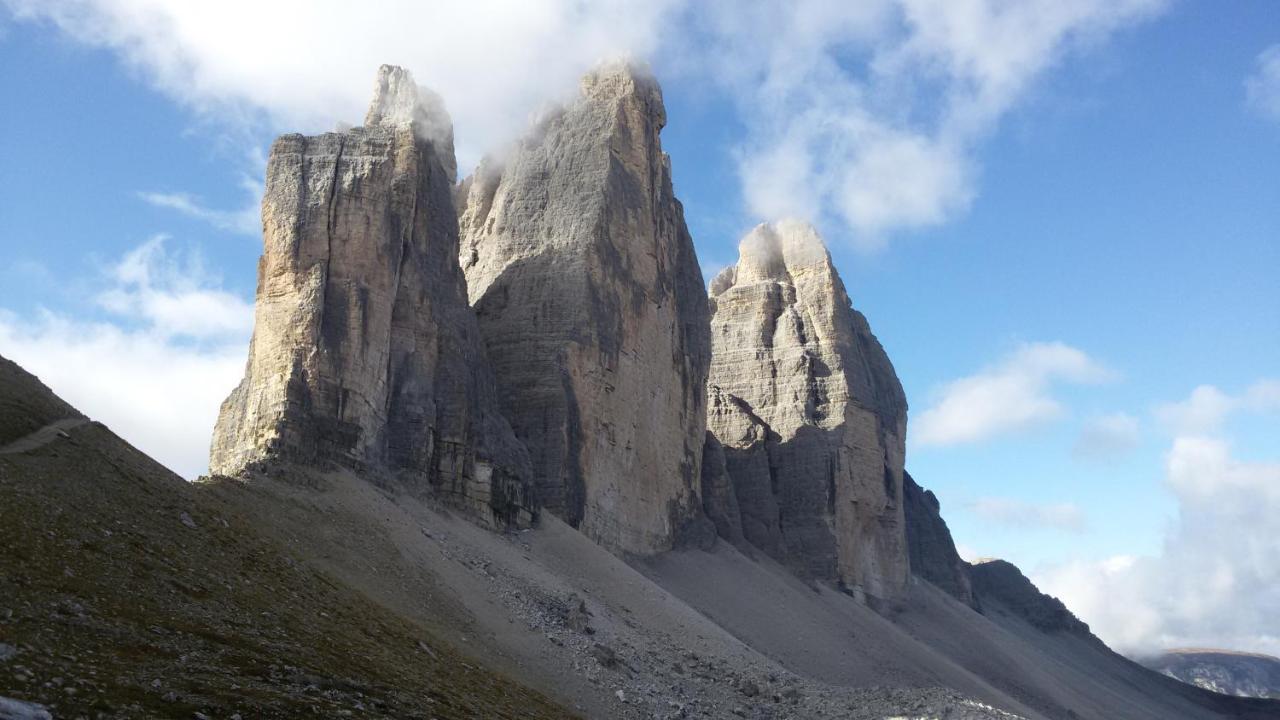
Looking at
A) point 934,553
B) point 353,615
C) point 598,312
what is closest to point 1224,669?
point 934,553

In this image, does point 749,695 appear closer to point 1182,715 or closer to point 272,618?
point 272,618

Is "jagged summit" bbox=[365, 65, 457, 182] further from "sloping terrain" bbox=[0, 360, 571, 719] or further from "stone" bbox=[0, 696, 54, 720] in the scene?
"stone" bbox=[0, 696, 54, 720]

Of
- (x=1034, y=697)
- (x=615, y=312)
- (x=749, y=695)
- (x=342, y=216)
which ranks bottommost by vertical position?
(x=749, y=695)

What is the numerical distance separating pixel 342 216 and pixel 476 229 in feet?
54.9

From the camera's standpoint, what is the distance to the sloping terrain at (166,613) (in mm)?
14898

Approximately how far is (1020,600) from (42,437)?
89.8 m

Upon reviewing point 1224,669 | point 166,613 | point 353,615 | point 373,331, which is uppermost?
point 1224,669

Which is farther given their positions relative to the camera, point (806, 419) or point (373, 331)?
point (806, 419)

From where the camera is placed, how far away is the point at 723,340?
74562mm

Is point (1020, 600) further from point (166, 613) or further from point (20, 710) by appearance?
point (20, 710)

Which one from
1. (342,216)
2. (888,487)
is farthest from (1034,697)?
(342,216)

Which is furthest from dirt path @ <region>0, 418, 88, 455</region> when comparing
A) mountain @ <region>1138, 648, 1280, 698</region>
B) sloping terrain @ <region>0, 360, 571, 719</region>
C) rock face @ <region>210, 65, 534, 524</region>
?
mountain @ <region>1138, 648, 1280, 698</region>

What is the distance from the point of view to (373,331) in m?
38.6

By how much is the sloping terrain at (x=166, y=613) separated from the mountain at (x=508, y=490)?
75 millimetres
